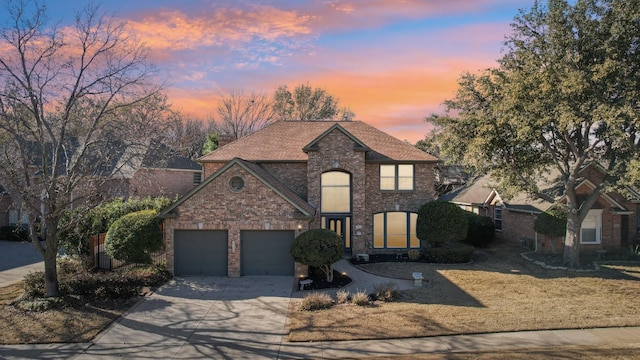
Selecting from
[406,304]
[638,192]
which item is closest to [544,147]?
[638,192]

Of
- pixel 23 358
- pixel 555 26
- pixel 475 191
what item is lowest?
pixel 23 358

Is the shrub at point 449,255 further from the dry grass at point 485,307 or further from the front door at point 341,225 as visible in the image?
the front door at point 341,225

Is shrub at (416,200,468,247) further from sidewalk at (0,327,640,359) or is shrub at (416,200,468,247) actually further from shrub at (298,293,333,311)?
sidewalk at (0,327,640,359)

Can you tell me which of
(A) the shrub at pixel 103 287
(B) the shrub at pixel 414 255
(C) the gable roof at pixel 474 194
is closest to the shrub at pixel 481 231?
(C) the gable roof at pixel 474 194

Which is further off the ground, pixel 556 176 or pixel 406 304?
pixel 556 176

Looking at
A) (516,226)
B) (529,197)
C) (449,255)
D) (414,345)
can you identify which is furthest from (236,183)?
(516,226)

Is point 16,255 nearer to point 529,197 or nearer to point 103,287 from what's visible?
point 103,287

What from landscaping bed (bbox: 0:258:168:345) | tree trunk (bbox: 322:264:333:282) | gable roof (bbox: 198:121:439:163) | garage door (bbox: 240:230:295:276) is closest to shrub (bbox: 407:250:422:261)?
gable roof (bbox: 198:121:439:163)

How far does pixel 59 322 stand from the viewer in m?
11.9

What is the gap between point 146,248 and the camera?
668 inches

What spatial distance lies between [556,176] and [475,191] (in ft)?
25.8

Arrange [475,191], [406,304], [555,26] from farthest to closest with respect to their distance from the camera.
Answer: [475,191], [555,26], [406,304]

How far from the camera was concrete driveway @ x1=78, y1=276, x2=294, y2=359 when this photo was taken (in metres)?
10.0

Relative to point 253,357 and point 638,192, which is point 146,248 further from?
point 638,192
